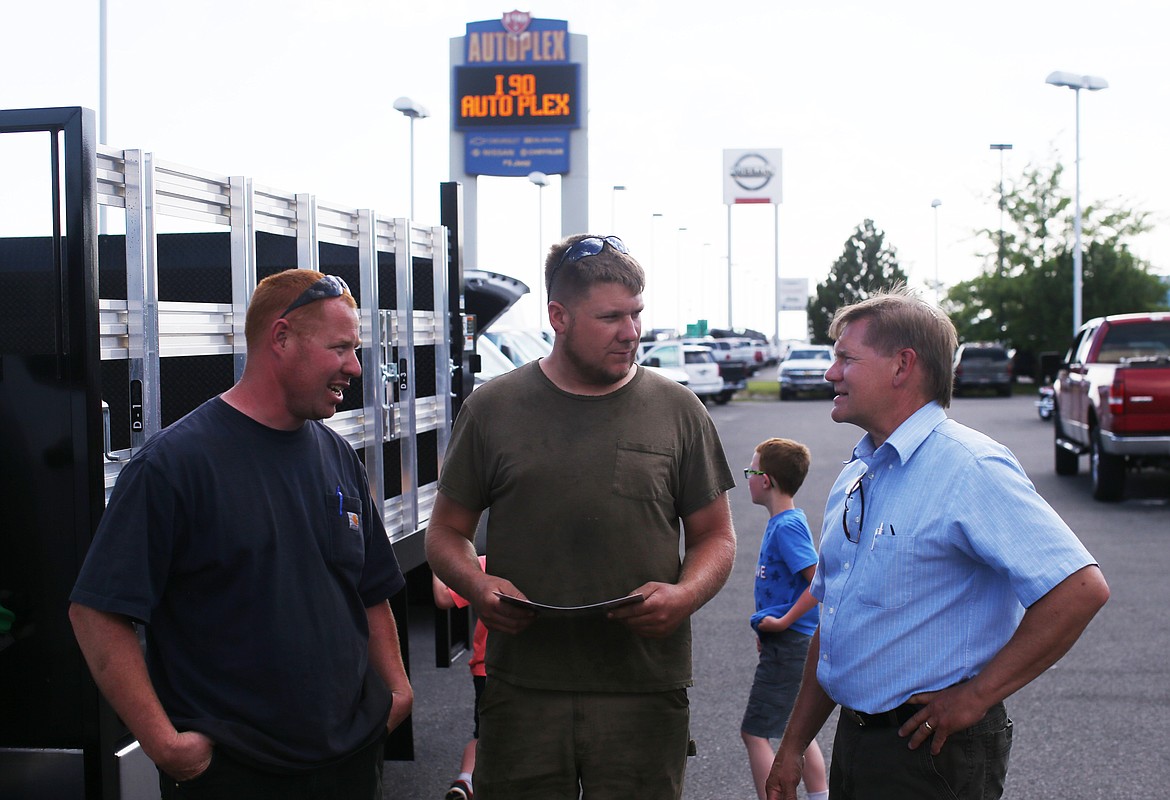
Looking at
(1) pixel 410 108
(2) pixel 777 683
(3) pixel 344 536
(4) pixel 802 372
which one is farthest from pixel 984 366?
(3) pixel 344 536

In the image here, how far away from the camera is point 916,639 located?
2736mm

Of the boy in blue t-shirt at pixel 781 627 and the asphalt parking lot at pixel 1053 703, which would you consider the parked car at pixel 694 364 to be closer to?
the asphalt parking lot at pixel 1053 703

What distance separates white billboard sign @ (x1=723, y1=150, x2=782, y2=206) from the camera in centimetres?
7912

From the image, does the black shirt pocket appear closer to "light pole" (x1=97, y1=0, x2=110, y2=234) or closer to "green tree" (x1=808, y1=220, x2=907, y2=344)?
"light pole" (x1=97, y1=0, x2=110, y2=234)

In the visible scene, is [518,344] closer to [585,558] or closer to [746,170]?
[585,558]

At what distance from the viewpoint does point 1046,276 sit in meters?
43.3

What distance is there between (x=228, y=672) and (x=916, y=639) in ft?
4.91

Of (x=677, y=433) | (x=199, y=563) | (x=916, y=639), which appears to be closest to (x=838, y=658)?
(x=916, y=639)

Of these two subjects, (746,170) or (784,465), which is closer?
(784,465)

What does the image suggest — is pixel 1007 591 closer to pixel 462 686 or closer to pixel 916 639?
pixel 916 639

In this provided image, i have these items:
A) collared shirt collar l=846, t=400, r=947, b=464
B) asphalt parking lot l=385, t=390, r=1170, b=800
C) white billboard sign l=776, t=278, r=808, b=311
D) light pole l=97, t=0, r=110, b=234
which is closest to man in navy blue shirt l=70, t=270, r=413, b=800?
collared shirt collar l=846, t=400, r=947, b=464

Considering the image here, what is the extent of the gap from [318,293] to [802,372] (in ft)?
121

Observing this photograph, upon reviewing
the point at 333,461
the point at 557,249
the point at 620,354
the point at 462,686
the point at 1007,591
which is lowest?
the point at 462,686

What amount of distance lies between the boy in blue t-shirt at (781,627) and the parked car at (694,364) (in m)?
28.4
